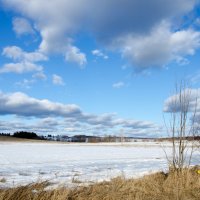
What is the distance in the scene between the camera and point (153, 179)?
9422mm

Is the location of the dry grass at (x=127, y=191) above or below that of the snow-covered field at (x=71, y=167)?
below

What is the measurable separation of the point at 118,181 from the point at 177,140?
3449 millimetres

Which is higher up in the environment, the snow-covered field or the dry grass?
the snow-covered field

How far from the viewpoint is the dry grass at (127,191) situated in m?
6.62

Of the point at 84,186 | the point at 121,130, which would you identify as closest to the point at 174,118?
the point at 84,186

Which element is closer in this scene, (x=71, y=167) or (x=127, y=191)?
(x=127, y=191)

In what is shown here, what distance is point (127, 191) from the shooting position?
782cm

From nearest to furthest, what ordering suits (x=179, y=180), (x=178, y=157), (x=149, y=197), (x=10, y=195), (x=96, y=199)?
(x=10, y=195) → (x=96, y=199) → (x=149, y=197) → (x=179, y=180) → (x=178, y=157)

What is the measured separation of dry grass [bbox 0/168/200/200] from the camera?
6616 mm

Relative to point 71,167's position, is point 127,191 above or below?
below

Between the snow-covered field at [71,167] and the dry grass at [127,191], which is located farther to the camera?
the snow-covered field at [71,167]

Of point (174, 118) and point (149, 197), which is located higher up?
point (174, 118)

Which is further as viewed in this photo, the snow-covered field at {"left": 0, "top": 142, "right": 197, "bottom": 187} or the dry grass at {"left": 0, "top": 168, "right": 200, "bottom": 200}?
the snow-covered field at {"left": 0, "top": 142, "right": 197, "bottom": 187}

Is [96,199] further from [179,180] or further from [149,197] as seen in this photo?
[179,180]
